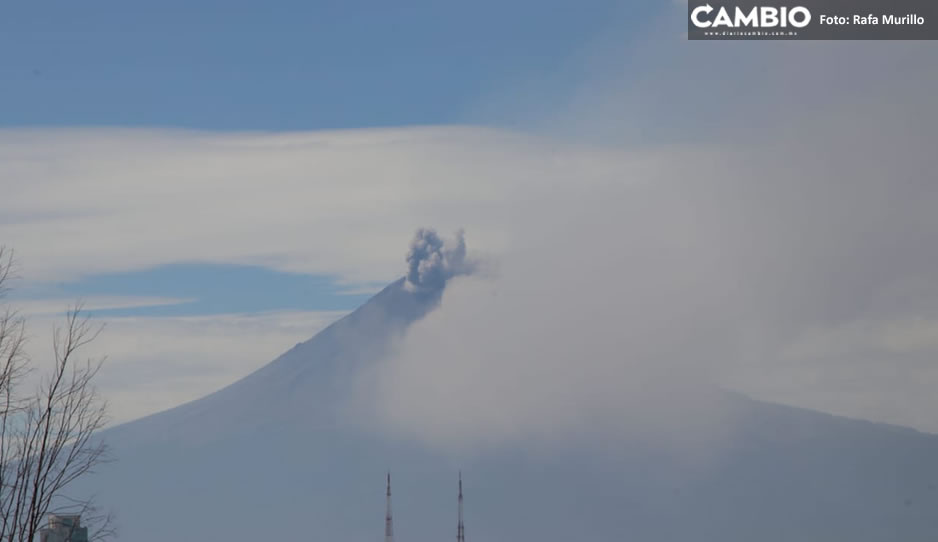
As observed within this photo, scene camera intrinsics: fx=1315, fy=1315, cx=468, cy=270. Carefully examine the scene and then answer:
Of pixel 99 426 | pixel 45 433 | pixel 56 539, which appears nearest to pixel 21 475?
pixel 45 433

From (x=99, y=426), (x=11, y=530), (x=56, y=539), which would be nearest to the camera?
(x=11, y=530)

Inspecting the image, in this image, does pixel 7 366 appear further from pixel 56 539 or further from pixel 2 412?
pixel 56 539

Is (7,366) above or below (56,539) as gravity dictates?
above

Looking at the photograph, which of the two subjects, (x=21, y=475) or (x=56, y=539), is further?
(x=56, y=539)

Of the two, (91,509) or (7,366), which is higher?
(7,366)

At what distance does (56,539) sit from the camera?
5450 cm

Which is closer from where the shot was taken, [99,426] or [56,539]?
[99,426]

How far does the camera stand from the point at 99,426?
1001 inches

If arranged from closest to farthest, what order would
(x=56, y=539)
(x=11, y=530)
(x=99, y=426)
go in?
(x=11, y=530), (x=99, y=426), (x=56, y=539)

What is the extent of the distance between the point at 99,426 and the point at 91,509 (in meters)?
3.63

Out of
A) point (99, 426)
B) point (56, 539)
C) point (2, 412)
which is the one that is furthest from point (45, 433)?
point (56, 539)

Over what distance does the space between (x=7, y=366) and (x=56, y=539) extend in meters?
34.6

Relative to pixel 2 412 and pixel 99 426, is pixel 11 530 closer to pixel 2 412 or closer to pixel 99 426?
pixel 2 412

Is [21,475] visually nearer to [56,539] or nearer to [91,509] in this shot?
[91,509]
